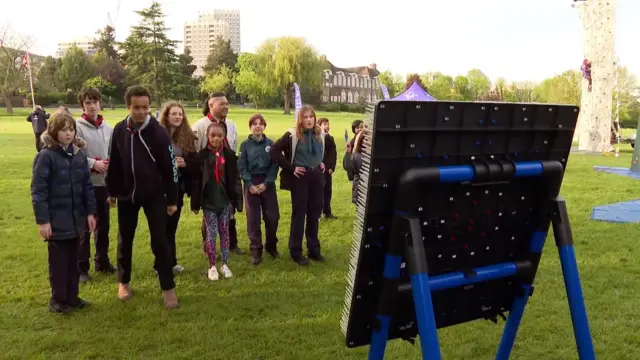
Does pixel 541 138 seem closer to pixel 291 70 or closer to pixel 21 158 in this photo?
pixel 21 158

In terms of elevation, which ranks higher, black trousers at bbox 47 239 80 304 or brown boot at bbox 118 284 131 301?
black trousers at bbox 47 239 80 304

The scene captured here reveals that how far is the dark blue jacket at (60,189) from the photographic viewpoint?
453 centimetres

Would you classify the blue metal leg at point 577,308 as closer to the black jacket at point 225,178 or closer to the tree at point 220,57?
the black jacket at point 225,178

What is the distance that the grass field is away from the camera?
4074 millimetres

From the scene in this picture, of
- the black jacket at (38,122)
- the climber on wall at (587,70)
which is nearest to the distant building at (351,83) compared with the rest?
the climber on wall at (587,70)

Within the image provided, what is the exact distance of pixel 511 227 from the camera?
2.76 meters

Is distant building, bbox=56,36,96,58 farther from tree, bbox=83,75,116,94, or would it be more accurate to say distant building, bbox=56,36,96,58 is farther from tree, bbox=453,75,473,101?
tree, bbox=453,75,473,101

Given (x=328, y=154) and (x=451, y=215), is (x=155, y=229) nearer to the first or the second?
(x=451, y=215)

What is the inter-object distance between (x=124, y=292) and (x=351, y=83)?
127996 millimetres

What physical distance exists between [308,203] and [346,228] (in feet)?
6.39

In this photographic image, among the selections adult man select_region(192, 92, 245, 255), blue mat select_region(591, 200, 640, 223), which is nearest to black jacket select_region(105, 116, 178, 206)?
adult man select_region(192, 92, 245, 255)

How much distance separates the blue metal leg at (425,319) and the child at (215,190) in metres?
3.72

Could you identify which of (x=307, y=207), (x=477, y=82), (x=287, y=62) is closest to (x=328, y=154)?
(x=307, y=207)

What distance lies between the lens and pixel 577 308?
2.61 metres
